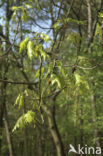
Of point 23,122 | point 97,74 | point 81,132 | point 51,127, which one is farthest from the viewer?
point 81,132

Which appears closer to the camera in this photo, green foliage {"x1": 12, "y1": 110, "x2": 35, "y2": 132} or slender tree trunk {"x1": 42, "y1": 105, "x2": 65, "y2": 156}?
green foliage {"x1": 12, "y1": 110, "x2": 35, "y2": 132}

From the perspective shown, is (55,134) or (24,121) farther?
(55,134)

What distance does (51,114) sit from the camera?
4.59 m

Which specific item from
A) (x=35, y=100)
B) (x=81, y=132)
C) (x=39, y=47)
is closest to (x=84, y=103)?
(x=81, y=132)

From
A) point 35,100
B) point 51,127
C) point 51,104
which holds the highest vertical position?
point 35,100

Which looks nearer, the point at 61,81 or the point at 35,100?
the point at 61,81

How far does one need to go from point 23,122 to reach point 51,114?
9.96 ft

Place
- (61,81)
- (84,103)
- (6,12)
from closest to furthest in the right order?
1. (61,81)
2. (84,103)
3. (6,12)

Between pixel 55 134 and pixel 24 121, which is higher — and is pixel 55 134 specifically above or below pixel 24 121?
below

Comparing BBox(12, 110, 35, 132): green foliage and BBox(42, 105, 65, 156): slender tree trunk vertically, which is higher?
BBox(12, 110, 35, 132): green foliage

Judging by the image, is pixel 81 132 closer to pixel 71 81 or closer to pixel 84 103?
pixel 84 103

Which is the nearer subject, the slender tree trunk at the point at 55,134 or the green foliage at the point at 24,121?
the green foliage at the point at 24,121

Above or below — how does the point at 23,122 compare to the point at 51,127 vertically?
above

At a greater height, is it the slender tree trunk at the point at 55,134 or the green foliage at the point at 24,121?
the green foliage at the point at 24,121
